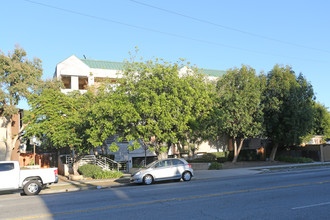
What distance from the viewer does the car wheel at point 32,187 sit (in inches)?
585

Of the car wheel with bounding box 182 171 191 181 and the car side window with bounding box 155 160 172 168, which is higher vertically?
the car side window with bounding box 155 160 172 168

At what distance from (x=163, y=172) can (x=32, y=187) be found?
7.21 m

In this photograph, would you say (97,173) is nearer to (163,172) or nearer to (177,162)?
(163,172)

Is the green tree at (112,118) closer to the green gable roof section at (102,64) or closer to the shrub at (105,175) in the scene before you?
the shrub at (105,175)

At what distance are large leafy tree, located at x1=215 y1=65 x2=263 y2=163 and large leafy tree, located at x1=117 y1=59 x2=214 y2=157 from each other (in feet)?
23.7

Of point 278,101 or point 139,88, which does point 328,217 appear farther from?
point 278,101

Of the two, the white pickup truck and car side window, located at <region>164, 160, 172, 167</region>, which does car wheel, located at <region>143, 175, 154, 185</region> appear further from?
the white pickup truck

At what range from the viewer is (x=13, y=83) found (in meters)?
30.4

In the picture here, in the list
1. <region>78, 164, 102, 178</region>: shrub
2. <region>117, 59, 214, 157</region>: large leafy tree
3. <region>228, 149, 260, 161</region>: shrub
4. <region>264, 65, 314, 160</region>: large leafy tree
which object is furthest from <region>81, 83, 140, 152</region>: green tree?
<region>228, 149, 260, 161</region>: shrub

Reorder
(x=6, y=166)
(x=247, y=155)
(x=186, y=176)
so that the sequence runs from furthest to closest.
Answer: (x=247, y=155), (x=186, y=176), (x=6, y=166)

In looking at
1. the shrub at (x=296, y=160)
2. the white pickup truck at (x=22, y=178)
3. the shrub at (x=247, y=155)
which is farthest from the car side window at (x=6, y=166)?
the shrub at (x=296, y=160)

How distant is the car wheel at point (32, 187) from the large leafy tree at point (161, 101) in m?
6.38

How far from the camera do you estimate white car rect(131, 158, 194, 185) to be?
56.5ft

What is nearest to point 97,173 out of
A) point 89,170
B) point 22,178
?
point 89,170
